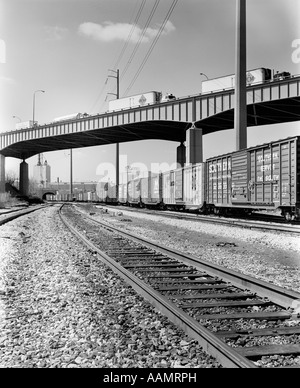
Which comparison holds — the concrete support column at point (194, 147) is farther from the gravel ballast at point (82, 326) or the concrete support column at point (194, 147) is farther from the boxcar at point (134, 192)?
the gravel ballast at point (82, 326)

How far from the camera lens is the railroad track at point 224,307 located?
320cm

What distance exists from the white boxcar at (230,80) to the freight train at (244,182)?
14.5 m

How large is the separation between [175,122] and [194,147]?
6.17 m

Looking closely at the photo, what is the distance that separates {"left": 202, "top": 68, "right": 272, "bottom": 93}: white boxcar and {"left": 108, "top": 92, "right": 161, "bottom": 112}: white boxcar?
7563mm

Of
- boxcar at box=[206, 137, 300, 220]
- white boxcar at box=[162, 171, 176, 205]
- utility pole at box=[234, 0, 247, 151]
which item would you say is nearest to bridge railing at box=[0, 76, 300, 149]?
utility pole at box=[234, 0, 247, 151]

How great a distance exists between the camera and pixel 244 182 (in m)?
19.3

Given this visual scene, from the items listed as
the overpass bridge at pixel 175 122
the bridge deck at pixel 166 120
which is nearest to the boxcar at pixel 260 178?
the overpass bridge at pixel 175 122

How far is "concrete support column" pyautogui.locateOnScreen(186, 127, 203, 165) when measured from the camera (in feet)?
140

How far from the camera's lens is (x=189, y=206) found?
28234 millimetres

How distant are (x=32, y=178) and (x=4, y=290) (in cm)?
11523

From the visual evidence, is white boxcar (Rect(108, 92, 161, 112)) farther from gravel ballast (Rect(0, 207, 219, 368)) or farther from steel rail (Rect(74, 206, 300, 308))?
gravel ballast (Rect(0, 207, 219, 368))

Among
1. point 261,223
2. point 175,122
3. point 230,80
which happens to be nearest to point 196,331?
point 261,223
